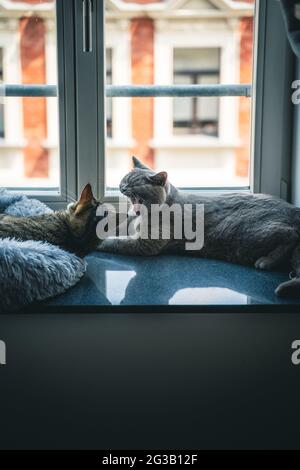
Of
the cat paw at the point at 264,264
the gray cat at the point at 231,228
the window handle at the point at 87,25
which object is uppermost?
the window handle at the point at 87,25

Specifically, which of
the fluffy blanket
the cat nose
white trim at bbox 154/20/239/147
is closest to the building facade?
white trim at bbox 154/20/239/147

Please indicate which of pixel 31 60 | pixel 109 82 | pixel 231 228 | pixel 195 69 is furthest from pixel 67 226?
pixel 195 69

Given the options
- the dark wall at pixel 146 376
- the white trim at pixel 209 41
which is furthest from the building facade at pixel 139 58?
the dark wall at pixel 146 376

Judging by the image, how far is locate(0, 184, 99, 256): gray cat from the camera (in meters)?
1.32

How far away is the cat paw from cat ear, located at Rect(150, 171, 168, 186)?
0.33 m

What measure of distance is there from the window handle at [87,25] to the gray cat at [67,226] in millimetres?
481

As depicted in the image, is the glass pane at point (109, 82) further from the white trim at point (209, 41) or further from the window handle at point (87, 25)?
the white trim at point (209, 41)

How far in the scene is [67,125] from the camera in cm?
161

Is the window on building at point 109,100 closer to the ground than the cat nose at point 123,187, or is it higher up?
higher up

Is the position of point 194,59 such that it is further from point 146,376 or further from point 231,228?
point 146,376

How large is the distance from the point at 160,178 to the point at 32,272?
17.9 inches

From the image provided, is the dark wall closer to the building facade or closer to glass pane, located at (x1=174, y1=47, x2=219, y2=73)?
the building facade

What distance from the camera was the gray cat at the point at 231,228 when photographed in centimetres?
130
